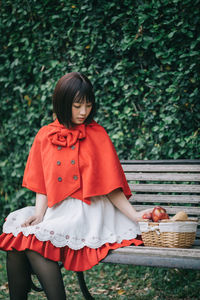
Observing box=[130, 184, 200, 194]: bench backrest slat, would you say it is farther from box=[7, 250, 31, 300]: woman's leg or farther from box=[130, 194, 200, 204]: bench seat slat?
box=[7, 250, 31, 300]: woman's leg

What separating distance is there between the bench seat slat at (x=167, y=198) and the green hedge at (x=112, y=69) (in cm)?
46

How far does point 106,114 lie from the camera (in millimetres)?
3527

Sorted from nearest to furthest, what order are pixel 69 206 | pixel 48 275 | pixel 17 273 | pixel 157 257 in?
pixel 157 257, pixel 48 275, pixel 17 273, pixel 69 206

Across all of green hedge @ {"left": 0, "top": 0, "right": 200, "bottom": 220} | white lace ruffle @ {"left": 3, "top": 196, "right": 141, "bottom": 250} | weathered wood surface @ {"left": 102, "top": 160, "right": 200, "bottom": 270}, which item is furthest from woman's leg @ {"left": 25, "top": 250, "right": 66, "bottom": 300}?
green hedge @ {"left": 0, "top": 0, "right": 200, "bottom": 220}

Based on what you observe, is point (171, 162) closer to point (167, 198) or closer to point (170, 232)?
point (167, 198)

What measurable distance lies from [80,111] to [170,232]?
2.99 feet

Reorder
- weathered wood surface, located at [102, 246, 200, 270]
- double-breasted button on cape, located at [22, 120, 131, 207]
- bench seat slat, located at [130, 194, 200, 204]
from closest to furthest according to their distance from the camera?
1. weathered wood surface, located at [102, 246, 200, 270]
2. double-breasted button on cape, located at [22, 120, 131, 207]
3. bench seat slat, located at [130, 194, 200, 204]

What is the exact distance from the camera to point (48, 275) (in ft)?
6.55

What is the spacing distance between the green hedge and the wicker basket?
114cm

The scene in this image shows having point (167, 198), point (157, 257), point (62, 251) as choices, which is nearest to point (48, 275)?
point (62, 251)

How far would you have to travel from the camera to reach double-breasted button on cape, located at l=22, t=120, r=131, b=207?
2211 millimetres

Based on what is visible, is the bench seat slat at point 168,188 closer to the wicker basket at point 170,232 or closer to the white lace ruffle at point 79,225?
the white lace ruffle at point 79,225

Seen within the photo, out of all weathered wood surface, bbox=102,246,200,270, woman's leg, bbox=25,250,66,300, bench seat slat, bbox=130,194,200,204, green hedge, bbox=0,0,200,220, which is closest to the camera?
weathered wood surface, bbox=102,246,200,270

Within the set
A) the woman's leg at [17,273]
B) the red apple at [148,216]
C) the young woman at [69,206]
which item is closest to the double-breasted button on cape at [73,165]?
the young woman at [69,206]
